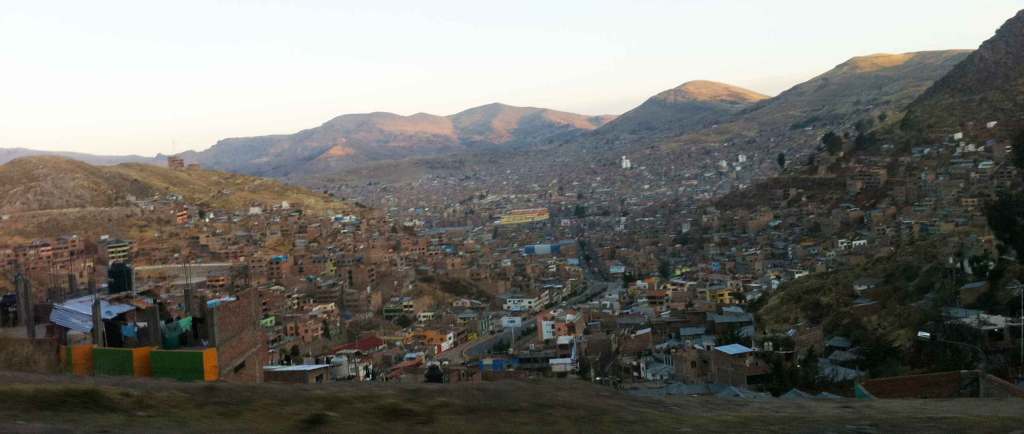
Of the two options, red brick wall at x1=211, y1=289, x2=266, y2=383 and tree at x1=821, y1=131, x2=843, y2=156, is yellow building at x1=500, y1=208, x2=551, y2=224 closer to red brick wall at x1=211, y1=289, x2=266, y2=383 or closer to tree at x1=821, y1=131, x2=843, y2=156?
tree at x1=821, y1=131, x2=843, y2=156

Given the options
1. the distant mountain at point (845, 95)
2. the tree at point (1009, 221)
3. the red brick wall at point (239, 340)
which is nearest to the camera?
the red brick wall at point (239, 340)

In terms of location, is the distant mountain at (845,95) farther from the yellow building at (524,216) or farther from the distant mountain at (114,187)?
the distant mountain at (114,187)

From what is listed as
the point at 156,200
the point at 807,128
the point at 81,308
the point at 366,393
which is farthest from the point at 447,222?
the point at 366,393

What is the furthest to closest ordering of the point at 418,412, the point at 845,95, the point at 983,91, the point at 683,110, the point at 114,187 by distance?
1. the point at 683,110
2. the point at 845,95
3. the point at 114,187
4. the point at 983,91
5. the point at 418,412

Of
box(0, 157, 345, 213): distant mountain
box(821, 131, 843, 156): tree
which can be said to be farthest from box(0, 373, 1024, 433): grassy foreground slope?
box(0, 157, 345, 213): distant mountain

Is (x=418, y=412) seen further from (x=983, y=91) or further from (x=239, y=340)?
(x=983, y=91)

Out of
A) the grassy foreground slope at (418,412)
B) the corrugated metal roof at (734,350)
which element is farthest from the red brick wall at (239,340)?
the corrugated metal roof at (734,350)

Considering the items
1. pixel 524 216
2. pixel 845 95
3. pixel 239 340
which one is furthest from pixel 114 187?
pixel 845 95
